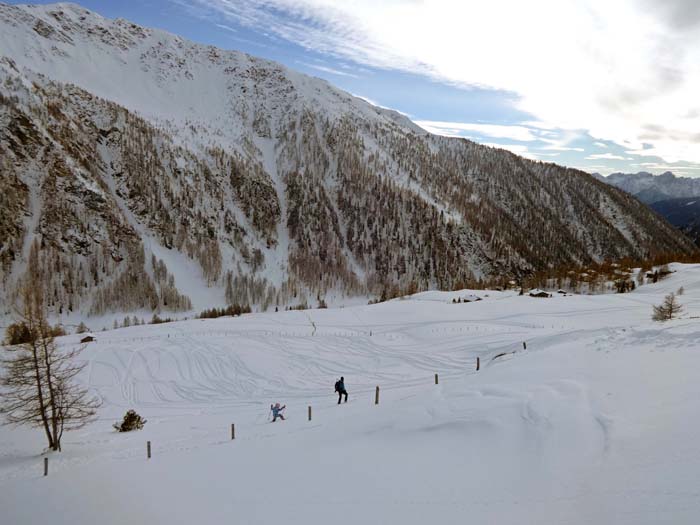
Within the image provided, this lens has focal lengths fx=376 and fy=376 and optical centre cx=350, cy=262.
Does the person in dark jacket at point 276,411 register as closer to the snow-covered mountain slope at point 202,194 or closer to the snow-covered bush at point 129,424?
the snow-covered bush at point 129,424

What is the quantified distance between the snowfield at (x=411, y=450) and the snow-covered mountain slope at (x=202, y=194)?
75.7m

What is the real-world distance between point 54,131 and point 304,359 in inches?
4212

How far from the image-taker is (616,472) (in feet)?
28.2

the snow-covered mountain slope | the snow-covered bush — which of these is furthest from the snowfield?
the snow-covered mountain slope

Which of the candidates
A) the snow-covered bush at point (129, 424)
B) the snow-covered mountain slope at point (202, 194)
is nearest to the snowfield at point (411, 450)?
the snow-covered bush at point (129, 424)

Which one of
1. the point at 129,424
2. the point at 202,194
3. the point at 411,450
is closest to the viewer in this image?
the point at 411,450

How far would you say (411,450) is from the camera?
41.9 feet

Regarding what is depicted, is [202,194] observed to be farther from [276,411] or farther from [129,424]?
[276,411]

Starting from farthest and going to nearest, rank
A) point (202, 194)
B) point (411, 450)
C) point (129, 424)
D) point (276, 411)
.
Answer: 1. point (202, 194)
2. point (129, 424)
3. point (276, 411)
4. point (411, 450)

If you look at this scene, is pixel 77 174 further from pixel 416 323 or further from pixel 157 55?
pixel 157 55

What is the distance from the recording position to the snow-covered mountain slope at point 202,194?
301ft

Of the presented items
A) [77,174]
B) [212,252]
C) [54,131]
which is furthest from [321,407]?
[54,131]

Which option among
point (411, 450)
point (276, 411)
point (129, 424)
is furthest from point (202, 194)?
point (411, 450)

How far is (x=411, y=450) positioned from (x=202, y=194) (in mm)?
127166
